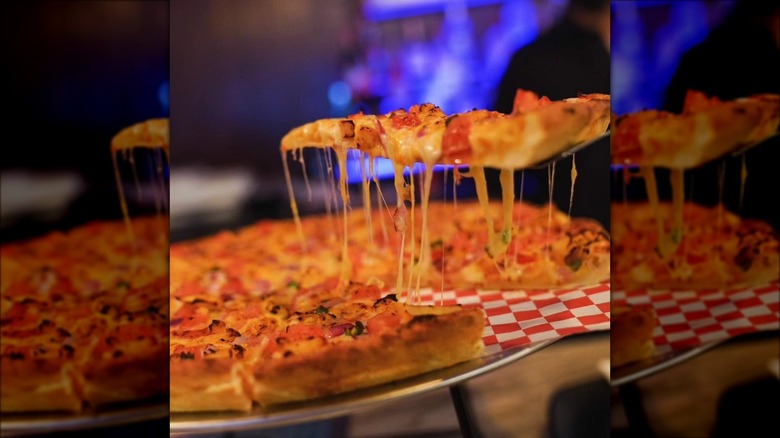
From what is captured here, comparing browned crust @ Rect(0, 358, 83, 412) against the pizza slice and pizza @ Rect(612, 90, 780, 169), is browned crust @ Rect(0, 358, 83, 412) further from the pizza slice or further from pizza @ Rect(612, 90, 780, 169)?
pizza @ Rect(612, 90, 780, 169)

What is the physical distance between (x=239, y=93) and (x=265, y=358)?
98 cm

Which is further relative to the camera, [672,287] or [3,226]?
[672,287]

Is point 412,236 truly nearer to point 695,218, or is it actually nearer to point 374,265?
point 374,265

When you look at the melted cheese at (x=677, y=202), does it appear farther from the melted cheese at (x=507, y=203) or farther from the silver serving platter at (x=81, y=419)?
the silver serving platter at (x=81, y=419)

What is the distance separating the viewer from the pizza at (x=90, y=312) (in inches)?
82.4

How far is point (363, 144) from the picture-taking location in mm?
2197

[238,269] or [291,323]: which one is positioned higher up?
[238,269]

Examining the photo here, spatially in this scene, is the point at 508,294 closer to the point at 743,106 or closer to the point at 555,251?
the point at 555,251

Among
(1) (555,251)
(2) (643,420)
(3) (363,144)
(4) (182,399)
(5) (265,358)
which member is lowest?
(2) (643,420)

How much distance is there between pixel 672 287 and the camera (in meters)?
2.32

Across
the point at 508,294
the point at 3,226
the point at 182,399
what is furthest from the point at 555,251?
the point at 3,226

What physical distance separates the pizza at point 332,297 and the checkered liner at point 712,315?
0.34 meters

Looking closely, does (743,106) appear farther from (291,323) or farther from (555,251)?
(291,323)

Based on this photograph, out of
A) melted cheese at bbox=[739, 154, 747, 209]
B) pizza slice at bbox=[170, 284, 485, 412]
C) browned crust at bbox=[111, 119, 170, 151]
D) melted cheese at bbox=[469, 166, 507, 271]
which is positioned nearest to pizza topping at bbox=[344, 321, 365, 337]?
pizza slice at bbox=[170, 284, 485, 412]
